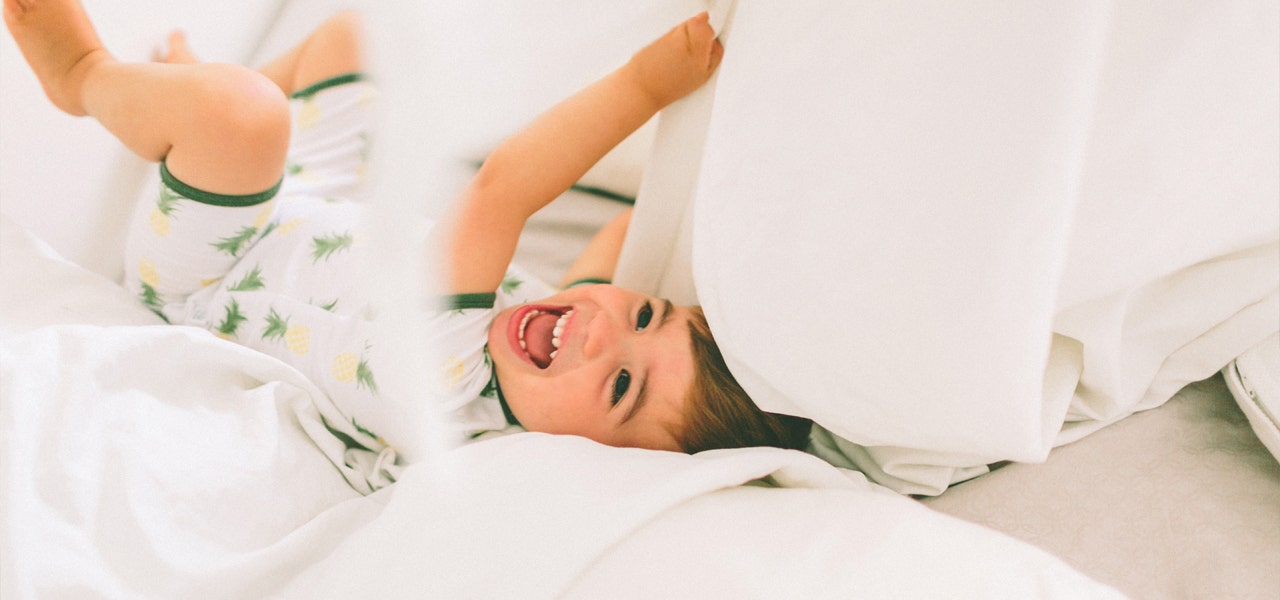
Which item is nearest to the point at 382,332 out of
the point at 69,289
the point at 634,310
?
the point at 634,310

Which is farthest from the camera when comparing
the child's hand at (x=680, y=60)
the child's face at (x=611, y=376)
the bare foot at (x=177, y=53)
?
the bare foot at (x=177, y=53)

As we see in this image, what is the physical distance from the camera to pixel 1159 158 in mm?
447

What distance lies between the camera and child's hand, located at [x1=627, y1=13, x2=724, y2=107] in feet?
1.97

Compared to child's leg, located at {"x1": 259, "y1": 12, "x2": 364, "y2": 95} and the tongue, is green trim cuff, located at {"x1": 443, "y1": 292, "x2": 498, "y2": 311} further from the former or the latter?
child's leg, located at {"x1": 259, "y1": 12, "x2": 364, "y2": 95}

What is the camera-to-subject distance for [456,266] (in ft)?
2.16

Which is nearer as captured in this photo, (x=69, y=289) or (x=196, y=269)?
(x=69, y=289)

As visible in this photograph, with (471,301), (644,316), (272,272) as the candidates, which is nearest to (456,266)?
(471,301)

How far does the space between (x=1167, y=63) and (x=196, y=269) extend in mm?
923

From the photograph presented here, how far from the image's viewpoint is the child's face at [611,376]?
71 cm

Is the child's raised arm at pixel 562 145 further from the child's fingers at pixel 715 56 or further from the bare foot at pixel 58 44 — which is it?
the bare foot at pixel 58 44

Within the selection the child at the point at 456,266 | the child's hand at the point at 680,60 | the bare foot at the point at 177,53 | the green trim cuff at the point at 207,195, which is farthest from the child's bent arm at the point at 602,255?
the bare foot at the point at 177,53

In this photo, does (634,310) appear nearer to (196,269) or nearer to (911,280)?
(911,280)

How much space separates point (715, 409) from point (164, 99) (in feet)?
2.03

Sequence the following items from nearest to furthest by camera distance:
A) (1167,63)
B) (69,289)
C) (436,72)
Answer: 1. (436,72)
2. (1167,63)
3. (69,289)
